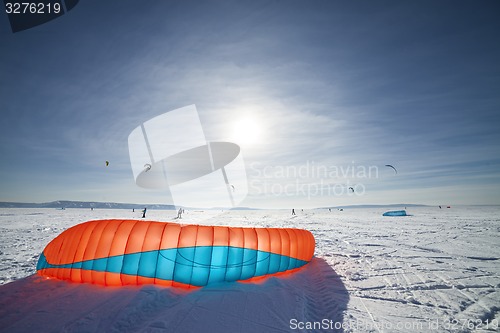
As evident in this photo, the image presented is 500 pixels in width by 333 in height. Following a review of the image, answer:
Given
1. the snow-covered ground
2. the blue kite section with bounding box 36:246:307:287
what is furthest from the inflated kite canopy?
the snow-covered ground

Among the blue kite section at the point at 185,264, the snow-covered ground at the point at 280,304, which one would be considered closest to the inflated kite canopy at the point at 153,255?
the blue kite section at the point at 185,264

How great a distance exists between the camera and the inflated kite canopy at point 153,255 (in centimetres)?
526

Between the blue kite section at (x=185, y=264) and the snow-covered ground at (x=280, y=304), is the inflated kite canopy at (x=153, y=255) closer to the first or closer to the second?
the blue kite section at (x=185, y=264)

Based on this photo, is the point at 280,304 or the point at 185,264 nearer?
the point at 280,304

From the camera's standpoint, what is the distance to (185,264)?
5332mm

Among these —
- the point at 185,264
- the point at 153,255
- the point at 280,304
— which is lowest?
the point at 280,304

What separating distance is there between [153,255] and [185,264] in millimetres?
801

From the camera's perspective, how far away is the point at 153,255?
208 inches

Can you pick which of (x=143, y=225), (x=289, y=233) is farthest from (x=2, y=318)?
(x=289, y=233)

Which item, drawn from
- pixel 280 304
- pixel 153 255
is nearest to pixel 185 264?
pixel 153 255

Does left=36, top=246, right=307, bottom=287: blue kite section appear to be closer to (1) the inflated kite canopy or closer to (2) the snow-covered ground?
(1) the inflated kite canopy

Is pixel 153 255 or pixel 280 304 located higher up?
pixel 153 255

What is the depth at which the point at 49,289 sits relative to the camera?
16.5 feet

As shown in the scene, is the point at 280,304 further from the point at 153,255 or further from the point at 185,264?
the point at 153,255
